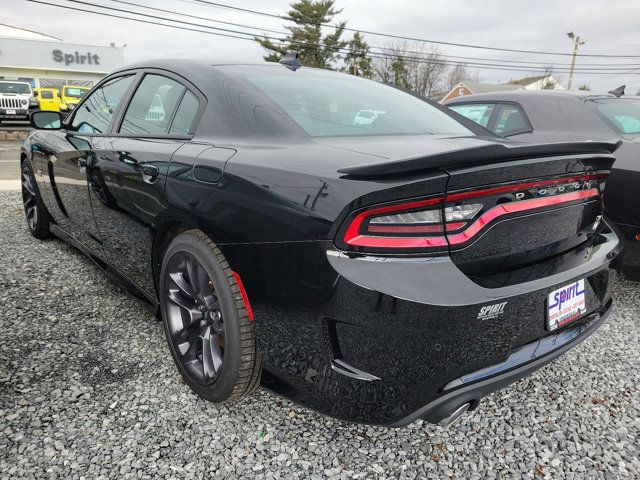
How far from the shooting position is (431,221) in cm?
140

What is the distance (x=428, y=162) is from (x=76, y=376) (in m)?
1.89

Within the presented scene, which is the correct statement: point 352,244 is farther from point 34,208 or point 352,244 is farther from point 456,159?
point 34,208

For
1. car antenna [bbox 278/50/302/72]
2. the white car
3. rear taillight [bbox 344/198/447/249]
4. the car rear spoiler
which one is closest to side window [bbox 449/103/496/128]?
car antenna [bbox 278/50/302/72]

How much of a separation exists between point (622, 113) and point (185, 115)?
335cm

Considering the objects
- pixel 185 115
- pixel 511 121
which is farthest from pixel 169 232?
pixel 511 121

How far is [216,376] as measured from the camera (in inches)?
75.1

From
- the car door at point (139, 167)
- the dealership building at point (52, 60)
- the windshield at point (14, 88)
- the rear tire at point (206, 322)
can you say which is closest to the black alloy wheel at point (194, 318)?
the rear tire at point (206, 322)

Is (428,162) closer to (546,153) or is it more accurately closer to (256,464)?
(546,153)

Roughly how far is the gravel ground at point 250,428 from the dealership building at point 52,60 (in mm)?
40418

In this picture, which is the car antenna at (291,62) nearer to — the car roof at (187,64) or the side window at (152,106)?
the car roof at (187,64)

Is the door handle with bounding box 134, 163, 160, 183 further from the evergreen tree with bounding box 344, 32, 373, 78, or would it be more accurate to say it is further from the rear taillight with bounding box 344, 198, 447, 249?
the evergreen tree with bounding box 344, 32, 373, 78

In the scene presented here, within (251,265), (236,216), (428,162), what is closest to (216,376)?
(251,265)

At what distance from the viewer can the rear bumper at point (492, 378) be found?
1466 mm

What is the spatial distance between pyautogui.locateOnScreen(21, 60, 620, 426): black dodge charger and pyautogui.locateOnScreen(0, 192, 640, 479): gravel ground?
→ 213mm
